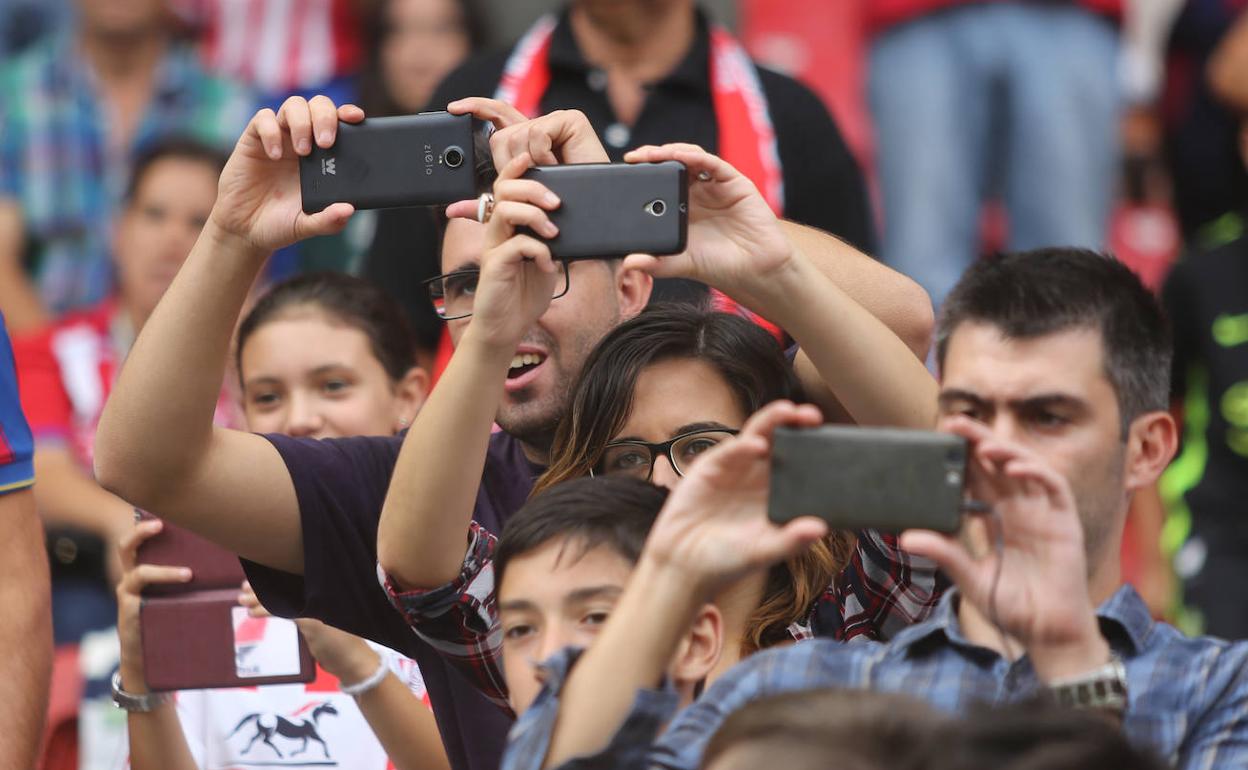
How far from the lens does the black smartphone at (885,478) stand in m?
2.41

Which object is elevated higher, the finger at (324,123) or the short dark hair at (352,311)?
the finger at (324,123)

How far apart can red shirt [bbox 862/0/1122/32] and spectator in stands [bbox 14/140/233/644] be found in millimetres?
2166


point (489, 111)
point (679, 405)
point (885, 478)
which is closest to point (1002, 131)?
point (679, 405)

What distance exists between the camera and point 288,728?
3.90 meters

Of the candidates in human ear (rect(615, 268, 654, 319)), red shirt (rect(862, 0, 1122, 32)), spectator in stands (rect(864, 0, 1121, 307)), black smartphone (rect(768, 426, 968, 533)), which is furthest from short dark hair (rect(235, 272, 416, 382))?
red shirt (rect(862, 0, 1122, 32))

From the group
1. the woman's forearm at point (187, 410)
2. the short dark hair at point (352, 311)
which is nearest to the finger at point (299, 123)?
the woman's forearm at point (187, 410)

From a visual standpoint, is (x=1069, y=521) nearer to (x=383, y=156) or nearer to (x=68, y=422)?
(x=383, y=156)

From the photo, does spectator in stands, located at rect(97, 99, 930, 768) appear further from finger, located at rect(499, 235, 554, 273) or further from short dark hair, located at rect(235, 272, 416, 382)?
short dark hair, located at rect(235, 272, 416, 382)

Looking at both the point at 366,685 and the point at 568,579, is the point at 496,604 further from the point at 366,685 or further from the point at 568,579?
the point at 366,685

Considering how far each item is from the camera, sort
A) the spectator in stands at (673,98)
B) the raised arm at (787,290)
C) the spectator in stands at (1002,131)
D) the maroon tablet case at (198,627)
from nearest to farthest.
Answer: the raised arm at (787,290) → the maroon tablet case at (198,627) → the spectator in stands at (673,98) → the spectator in stands at (1002,131)

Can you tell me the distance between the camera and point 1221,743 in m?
A: 2.65

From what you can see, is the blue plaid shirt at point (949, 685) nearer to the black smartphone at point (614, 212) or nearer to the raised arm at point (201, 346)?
the black smartphone at point (614, 212)

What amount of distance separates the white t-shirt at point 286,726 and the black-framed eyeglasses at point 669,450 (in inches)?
28.6

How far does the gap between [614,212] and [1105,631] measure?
884 mm
